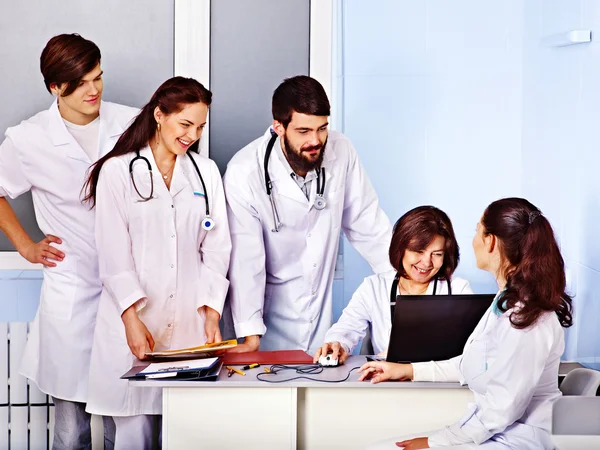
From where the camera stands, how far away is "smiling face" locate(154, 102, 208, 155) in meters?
2.50

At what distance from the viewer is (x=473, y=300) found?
215cm

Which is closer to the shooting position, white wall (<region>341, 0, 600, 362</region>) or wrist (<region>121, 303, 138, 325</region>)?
wrist (<region>121, 303, 138, 325</region>)

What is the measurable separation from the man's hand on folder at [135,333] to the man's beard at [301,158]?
2.35ft

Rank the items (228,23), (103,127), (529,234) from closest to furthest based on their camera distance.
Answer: (529,234)
(103,127)
(228,23)

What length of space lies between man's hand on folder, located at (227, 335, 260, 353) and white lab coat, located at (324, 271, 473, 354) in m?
0.25

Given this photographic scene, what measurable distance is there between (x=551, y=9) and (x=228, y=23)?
126cm

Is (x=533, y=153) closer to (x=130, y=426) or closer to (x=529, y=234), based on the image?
(x=529, y=234)

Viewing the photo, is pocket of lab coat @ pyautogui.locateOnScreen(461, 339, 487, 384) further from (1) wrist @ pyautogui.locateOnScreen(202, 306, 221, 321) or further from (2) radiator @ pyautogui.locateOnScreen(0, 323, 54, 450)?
(2) radiator @ pyautogui.locateOnScreen(0, 323, 54, 450)

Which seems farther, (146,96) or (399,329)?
(146,96)

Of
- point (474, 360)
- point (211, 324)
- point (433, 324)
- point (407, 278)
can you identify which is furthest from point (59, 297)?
point (474, 360)

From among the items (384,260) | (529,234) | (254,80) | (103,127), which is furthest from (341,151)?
(529,234)

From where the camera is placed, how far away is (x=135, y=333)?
2.45 m

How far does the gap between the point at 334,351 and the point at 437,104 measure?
1443 mm

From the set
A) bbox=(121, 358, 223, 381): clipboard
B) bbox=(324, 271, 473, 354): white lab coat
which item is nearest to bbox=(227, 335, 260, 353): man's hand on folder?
bbox=(324, 271, 473, 354): white lab coat
